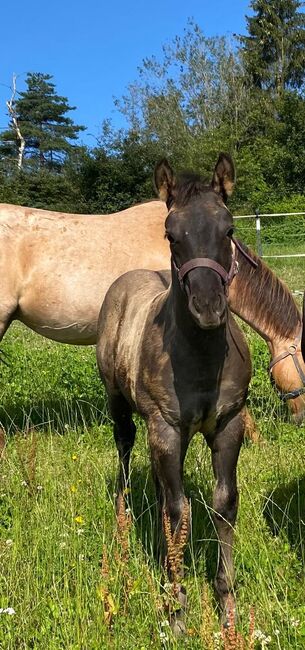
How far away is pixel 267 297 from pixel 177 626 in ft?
8.51

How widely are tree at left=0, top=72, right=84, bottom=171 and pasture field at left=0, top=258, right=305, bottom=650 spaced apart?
38991 mm

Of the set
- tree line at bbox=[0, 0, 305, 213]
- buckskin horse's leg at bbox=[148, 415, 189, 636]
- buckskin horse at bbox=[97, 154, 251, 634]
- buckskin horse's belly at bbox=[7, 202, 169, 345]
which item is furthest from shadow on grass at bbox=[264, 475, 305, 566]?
tree line at bbox=[0, 0, 305, 213]

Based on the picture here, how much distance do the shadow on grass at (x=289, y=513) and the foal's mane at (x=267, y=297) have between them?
124cm

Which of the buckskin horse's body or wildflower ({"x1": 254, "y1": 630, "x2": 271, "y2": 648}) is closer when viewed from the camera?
wildflower ({"x1": 254, "y1": 630, "x2": 271, "y2": 648})

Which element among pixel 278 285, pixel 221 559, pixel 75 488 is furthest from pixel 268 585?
pixel 278 285

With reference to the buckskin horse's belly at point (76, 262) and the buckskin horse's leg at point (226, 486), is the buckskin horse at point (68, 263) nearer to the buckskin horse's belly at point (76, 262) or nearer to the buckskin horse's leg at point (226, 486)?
the buckskin horse's belly at point (76, 262)

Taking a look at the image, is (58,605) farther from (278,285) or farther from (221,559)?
(278,285)

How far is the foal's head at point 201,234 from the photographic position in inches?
86.4

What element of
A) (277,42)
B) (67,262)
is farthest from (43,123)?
(67,262)

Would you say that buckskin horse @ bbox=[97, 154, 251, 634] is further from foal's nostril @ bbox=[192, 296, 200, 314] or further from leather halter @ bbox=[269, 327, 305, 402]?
leather halter @ bbox=[269, 327, 305, 402]

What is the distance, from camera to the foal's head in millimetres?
2193

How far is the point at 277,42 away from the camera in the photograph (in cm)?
3844

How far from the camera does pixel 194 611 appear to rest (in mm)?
2545

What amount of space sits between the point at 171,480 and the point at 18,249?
283 centimetres
